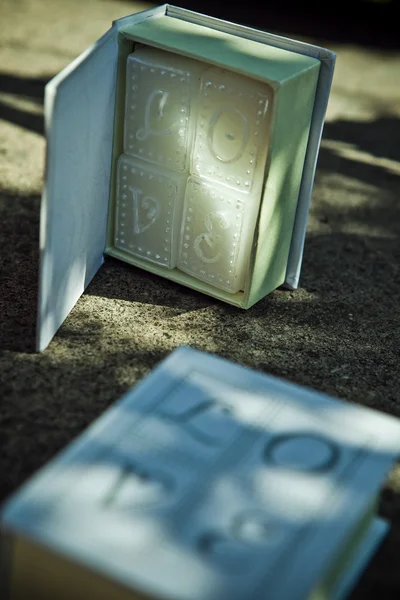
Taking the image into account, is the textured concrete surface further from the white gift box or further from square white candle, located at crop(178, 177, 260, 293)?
the white gift box

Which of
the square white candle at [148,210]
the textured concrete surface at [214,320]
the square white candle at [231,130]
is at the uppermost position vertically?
the square white candle at [231,130]

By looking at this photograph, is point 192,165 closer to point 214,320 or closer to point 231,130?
point 231,130

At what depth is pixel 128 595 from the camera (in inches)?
65.1

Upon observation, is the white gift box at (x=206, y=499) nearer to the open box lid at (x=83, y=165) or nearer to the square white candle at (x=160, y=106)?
the open box lid at (x=83, y=165)

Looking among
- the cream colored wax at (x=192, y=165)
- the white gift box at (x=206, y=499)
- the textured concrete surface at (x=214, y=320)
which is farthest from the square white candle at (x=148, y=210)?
the white gift box at (x=206, y=499)

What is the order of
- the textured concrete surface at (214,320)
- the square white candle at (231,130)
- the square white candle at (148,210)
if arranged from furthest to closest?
1. the square white candle at (148,210)
2. the square white candle at (231,130)
3. the textured concrete surface at (214,320)

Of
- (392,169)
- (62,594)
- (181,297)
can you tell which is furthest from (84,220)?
(392,169)

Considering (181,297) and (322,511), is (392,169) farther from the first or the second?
(322,511)

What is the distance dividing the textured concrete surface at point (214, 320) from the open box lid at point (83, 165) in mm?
120

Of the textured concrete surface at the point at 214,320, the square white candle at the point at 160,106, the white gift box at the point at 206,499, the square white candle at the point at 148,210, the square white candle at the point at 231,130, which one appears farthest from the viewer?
the square white candle at the point at 148,210

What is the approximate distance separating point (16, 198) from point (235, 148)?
1130 mm

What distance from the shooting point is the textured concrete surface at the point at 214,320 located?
242cm

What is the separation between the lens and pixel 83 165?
2.70 m

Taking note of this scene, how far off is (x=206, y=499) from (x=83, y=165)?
127 centimetres
